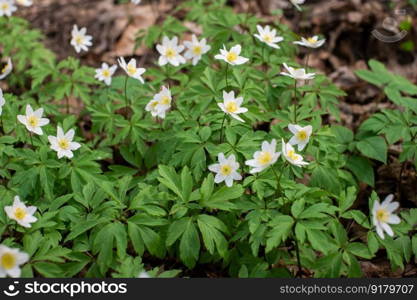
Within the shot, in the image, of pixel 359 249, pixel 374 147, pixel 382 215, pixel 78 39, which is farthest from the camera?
pixel 78 39

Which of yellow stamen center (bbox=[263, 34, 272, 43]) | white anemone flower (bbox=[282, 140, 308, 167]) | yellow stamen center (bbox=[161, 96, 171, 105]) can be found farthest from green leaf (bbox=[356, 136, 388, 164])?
yellow stamen center (bbox=[161, 96, 171, 105])

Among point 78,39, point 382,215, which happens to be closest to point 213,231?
point 382,215

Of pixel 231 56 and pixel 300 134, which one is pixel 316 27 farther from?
pixel 300 134

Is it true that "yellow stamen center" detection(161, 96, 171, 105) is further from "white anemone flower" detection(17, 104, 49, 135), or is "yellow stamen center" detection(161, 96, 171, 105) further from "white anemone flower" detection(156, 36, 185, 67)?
"white anemone flower" detection(17, 104, 49, 135)

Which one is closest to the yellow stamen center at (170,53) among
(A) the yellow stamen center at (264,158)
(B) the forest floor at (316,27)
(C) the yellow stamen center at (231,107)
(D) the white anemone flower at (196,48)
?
(D) the white anemone flower at (196,48)

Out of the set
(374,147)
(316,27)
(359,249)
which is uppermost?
(359,249)

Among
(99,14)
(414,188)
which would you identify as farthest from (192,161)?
(99,14)

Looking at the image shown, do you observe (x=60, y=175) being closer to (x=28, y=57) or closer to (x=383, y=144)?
(x=28, y=57)
